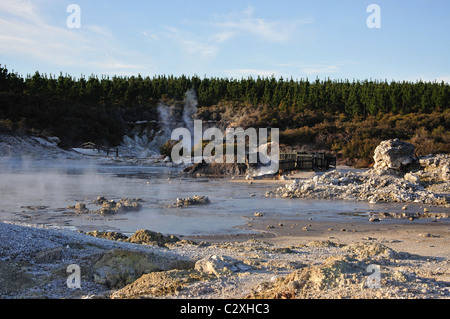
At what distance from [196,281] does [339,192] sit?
1490 cm

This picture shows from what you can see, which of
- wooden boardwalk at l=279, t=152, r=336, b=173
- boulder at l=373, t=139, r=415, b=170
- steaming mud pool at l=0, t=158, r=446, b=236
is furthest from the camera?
wooden boardwalk at l=279, t=152, r=336, b=173

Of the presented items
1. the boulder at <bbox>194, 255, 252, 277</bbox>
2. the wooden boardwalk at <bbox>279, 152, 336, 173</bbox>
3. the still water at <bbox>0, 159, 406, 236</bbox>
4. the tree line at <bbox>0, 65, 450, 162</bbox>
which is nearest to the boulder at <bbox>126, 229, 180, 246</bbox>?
the still water at <bbox>0, 159, 406, 236</bbox>

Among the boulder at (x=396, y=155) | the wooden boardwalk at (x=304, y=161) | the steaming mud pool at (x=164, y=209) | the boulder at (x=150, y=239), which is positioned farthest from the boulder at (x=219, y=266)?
the wooden boardwalk at (x=304, y=161)

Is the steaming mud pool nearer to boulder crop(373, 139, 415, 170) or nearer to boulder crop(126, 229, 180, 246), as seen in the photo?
boulder crop(126, 229, 180, 246)

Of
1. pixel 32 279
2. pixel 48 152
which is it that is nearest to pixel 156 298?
pixel 32 279

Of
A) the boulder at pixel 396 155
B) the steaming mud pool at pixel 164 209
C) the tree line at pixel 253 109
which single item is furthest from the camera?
the tree line at pixel 253 109

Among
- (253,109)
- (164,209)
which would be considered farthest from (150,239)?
(253,109)

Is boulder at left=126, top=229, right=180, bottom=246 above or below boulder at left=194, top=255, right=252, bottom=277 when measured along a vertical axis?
below

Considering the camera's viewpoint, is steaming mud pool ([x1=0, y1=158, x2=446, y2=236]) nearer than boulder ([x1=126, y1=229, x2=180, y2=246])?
No

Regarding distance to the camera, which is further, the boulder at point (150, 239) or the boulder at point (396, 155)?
the boulder at point (396, 155)

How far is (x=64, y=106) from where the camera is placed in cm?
6569

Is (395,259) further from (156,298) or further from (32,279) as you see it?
(32,279)

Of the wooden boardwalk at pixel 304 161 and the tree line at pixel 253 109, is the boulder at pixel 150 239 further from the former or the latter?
the tree line at pixel 253 109

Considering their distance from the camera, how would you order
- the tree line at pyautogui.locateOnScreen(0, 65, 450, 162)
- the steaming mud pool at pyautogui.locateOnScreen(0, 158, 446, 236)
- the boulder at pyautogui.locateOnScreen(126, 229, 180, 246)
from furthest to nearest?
1. the tree line at pyautogui.locateOnScreen(0, 65, 450, 162)
2. the steaming mud pool at pyautogui.locateOnScreen(0, 158, 446, 236)
3. the boulder at pyautogui.locateOnScreen(126, 229, 180, 246)
